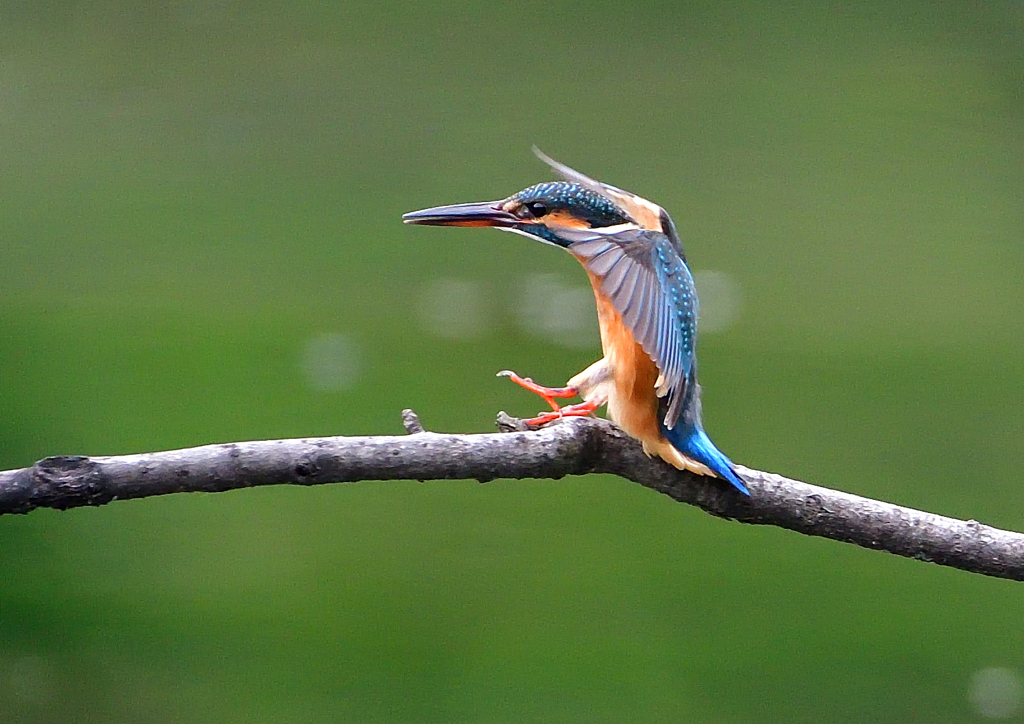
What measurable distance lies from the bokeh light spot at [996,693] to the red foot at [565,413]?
1.32 m

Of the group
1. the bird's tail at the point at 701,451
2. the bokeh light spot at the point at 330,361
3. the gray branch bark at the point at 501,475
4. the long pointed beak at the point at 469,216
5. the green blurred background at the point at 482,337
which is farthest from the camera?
the bokeh light spot at the point at 330,361

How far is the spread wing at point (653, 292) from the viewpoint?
0.97 m

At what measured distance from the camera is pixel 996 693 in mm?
2080

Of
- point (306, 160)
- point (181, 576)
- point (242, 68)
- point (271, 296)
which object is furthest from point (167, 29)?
point (181, 576)

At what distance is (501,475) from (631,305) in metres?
0.21

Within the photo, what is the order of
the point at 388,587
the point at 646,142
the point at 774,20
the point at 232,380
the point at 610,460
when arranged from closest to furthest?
the point at 610,460, the point at 388,587, the point at 232,380, the point at 646,142, the point at 774,20

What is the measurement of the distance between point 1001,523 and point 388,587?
1.13m

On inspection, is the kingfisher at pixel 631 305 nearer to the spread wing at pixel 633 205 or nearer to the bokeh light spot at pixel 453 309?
the spread wing at pixel 633 205

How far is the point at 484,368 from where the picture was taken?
237cm

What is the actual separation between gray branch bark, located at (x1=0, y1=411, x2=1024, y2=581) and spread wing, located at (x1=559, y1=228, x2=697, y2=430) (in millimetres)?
70

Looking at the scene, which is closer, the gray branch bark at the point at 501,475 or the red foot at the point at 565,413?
the gray branch bark at the point at 501,475

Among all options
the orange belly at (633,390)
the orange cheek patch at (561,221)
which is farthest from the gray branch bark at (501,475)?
the orange cheek patch at (561,221)

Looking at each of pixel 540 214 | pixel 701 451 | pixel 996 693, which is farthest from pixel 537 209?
pixel 996 693

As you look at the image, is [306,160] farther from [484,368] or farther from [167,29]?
[484,368]
